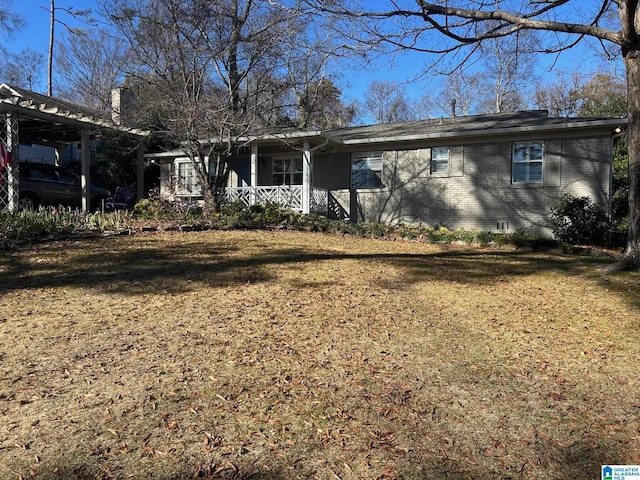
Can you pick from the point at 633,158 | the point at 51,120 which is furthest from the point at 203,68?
the point at 633,158

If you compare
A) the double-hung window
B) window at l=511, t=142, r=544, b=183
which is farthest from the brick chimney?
window at l=511, t=142, r=544, b=183

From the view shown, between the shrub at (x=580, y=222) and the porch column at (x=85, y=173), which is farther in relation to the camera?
the porch column at (x=85, y=173)

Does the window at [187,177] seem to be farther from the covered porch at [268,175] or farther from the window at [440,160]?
the window at [440,160]

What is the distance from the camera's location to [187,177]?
18.8 metres

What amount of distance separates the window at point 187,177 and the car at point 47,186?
11.3ft

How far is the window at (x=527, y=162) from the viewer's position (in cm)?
1366

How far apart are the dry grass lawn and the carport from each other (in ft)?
20.6

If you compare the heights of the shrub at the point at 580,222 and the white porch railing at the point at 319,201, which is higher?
the white porch railing at the point at 319,201

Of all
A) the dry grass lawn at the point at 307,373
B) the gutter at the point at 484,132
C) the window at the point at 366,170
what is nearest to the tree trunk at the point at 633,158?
the dry grass lawn at the point at 307,373

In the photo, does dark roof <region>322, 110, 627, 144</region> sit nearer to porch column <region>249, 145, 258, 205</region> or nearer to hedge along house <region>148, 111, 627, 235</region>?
hedge along house <region>148, 111, 627, 235</region>

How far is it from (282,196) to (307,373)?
12.3m

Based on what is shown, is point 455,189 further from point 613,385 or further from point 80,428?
point 80,428

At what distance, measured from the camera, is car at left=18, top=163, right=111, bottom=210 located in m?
13.7

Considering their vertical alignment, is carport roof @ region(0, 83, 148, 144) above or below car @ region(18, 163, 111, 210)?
above
